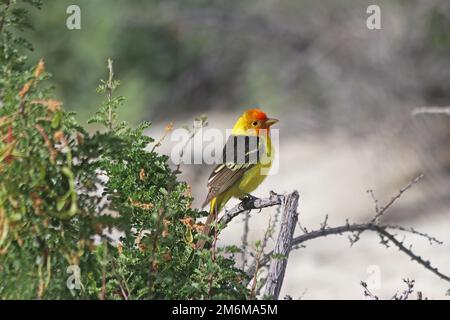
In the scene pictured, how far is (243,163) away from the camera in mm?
4645

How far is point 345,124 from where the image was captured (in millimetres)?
10625

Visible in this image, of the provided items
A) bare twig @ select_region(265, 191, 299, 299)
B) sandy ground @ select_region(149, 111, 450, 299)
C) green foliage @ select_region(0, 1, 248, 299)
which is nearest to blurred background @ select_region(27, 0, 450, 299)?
sandy ground @ select_region(149, 111, 450, 299)

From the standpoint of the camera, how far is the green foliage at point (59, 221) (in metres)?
2.19

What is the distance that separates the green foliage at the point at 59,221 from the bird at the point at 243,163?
178 centimetres

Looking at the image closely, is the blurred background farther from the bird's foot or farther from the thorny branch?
the thorny branch

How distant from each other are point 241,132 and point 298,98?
757 centimetres

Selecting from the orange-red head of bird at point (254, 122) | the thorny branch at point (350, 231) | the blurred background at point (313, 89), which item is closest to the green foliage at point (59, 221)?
the thorny branch at point (350, 231)

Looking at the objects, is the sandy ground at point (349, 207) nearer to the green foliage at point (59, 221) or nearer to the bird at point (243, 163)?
the bird at point (243, 163)

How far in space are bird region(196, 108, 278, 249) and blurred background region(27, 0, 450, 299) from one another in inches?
68.5

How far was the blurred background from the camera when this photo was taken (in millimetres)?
8477

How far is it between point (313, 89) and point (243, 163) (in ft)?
25.1

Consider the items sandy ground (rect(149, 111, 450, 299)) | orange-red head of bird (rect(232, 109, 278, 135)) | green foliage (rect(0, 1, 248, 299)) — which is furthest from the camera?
sandy ground (rect(149, 111, 450, 299))
